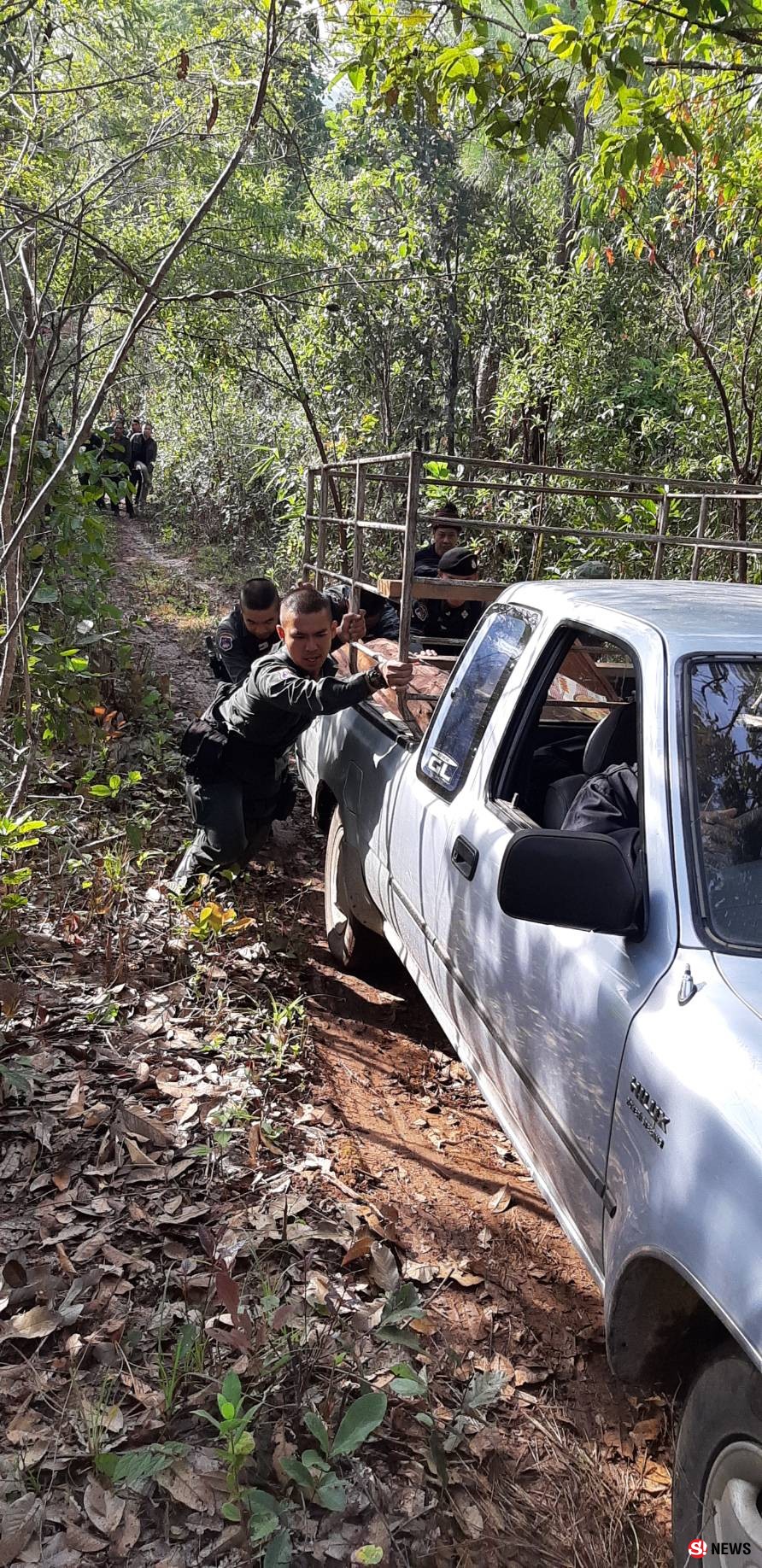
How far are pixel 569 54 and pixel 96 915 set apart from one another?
3886mm

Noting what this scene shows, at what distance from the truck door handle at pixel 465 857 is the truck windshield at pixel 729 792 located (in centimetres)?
83

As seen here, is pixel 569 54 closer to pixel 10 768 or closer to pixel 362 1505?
pixel 10 768

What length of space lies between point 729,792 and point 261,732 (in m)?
2.90

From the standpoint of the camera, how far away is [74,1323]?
2.46m

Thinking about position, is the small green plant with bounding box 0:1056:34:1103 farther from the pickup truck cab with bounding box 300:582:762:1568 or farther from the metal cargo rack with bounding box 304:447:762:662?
the metal cargo rack with bounding box 304:447:762:662

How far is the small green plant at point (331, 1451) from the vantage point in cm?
205

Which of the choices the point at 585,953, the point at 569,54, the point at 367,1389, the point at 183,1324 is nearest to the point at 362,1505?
the point at 367,1389

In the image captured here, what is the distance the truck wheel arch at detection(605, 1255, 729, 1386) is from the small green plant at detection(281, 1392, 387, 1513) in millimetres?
569

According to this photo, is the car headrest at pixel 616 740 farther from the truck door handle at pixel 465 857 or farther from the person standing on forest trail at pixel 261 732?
the person standing on forest trail at pixel 261 732

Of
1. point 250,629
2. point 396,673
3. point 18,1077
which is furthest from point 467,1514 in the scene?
point 250,629


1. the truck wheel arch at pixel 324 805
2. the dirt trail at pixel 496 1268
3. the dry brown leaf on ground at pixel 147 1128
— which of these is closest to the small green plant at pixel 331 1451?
the dirt trail at pixel 496 1268

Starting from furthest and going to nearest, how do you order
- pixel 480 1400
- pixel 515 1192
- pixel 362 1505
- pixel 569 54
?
pixel 569 54 < pixel 515 1192 < pixel 480 1400 < pixel 362 1505

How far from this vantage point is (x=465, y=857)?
2.86 metres

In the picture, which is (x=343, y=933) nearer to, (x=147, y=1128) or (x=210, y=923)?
(x=210, y=923)
